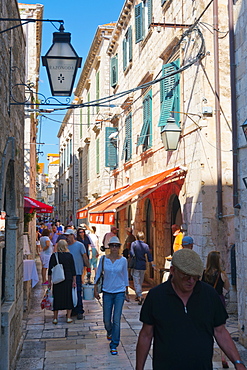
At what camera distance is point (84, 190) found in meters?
28.8

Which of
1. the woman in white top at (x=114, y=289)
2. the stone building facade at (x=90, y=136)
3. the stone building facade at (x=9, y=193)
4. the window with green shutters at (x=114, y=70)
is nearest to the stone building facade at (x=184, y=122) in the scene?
the stone building facade at (x=9, y=193)

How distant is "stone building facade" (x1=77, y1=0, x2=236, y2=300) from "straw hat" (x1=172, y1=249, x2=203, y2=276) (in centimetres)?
504

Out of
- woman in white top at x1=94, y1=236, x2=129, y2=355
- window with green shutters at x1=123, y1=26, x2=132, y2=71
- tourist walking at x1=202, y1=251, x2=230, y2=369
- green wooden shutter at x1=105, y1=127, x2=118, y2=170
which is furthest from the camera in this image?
green wooden shutter at x1=105, y1=127, x2=118, y2=170

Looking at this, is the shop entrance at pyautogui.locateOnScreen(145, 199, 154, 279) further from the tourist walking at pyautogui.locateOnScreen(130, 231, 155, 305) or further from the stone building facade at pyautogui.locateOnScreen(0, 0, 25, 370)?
the stone building facade at pyautogui.locateOnScreen(0, 0, 25, 370)

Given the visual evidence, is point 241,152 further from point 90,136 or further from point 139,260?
point 90,136

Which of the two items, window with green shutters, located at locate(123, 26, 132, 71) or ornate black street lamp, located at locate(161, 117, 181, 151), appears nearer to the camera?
ornate black street lamp, located at locate(161, 117, 181, 151)

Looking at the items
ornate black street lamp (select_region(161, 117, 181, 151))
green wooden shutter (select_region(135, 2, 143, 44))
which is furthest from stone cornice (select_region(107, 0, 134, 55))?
ornate black street lamp (select_region(161, 117, 181, 151))

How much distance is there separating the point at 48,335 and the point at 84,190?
21.9 m

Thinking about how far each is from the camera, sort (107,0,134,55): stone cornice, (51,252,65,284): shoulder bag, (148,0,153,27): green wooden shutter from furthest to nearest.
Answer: (107,0,134,55): stone cornice, (148,0,153,27): green wooden shutter, (51,252,65,284): shoulder bag

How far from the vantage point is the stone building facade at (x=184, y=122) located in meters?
8.60

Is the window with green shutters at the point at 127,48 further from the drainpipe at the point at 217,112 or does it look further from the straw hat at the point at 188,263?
the straw hat at the point at 188,263

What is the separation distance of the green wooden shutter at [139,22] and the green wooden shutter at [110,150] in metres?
5.56

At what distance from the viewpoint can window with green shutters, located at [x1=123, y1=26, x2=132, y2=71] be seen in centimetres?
1573

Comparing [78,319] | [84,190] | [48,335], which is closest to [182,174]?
[78,319]
